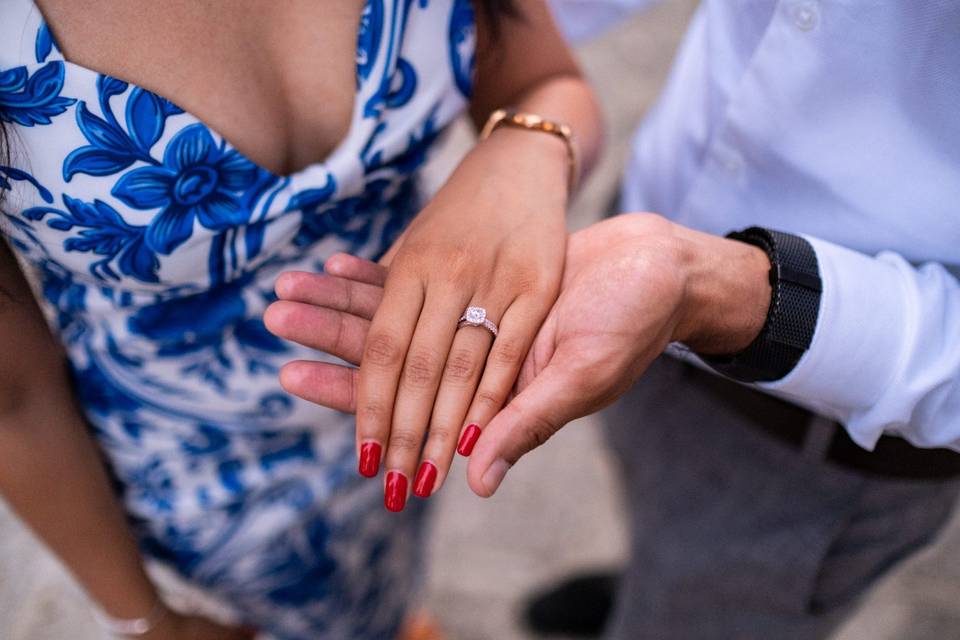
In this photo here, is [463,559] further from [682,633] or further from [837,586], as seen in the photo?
[837,586]

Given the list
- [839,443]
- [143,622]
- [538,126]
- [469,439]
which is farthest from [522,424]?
[143,622]

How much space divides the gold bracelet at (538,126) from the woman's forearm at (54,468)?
2.03 feet

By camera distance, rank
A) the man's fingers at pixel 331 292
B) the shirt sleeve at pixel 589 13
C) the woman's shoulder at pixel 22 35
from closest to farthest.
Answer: the woman's shoulder at pixel 22 35 < the man's fingers at pixel 331 292 < the shirt sleeve at pixel 589 13

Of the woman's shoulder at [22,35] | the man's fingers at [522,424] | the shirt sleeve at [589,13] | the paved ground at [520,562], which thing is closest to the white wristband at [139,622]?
the man's fingers at [522,424]

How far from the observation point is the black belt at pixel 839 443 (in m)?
1.00

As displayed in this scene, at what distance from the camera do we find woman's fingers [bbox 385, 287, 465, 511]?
2.50 ft

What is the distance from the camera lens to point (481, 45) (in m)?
1.06

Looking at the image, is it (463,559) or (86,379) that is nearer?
(86,379)

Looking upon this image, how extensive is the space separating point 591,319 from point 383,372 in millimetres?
225

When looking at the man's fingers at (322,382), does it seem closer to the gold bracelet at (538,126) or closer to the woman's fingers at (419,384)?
the woman's fingers at (419,384)

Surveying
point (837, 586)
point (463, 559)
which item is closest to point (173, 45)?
point (837, 586)

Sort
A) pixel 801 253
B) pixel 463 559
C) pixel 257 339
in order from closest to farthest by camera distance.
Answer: pixel 801 253 → pixel 257 339 → pixel 463 559

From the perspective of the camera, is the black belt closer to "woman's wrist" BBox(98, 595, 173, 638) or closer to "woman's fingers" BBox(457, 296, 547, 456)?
"woman's fingers" BBox(457, 296, 547, 456)

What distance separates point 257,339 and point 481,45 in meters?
0.52
